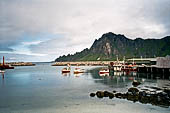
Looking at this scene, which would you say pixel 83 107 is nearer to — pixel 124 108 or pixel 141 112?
pixel 124 108

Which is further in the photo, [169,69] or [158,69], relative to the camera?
[158,69]

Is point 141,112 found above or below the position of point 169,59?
below

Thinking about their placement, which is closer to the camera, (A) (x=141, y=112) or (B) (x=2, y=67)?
(A) (x=141, y=112)

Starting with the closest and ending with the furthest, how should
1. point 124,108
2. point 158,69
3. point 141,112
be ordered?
point 141,112
point 124,108
point 158,69

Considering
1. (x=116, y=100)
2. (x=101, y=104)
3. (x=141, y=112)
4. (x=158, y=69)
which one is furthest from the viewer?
(x=158, y=69)

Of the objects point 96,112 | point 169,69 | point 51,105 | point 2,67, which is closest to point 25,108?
point 51,105

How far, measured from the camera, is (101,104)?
2752 cm

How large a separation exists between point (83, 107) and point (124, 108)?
616 centimetres

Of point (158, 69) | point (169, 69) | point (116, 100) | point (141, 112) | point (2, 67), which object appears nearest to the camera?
point (141, 112)

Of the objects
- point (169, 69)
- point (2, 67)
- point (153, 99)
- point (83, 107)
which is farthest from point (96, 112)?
point (2, 67)

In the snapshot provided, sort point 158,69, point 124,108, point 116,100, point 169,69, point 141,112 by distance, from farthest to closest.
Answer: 1. point 158,69
2. point 169,69
3. point 116,100
4. point 124,108
5. point 141,112

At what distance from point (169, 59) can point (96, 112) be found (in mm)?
56671

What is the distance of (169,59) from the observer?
69812 mm

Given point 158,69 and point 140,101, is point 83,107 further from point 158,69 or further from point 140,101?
point 158,69
